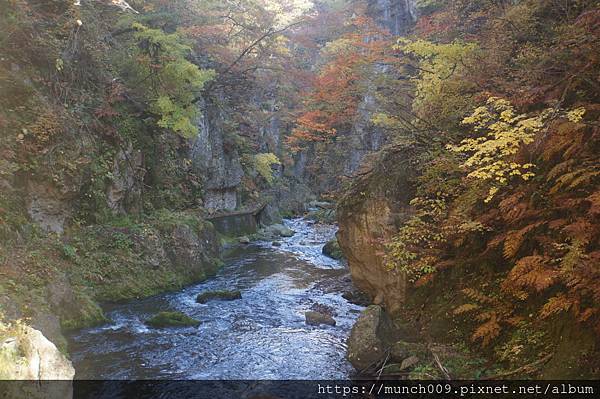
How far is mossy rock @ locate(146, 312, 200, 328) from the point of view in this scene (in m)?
10.8

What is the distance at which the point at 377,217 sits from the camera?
1116cm

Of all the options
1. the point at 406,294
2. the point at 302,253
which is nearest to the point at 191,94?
the point at 302,253

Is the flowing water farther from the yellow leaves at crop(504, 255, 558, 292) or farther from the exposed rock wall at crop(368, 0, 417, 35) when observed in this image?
the exposed rock wall at crop(368, 0, 417, 35)

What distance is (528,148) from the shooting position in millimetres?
7621

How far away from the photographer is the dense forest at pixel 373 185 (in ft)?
22.2

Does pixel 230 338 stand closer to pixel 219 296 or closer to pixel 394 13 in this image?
pixel 219 296

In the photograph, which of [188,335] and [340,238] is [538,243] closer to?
[340,238]

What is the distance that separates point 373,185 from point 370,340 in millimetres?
4422

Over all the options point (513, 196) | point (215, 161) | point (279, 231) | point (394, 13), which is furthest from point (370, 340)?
point (394, 13)

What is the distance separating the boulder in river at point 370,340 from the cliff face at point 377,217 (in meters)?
1.49

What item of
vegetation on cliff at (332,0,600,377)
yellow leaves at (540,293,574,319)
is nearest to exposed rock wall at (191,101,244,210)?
vegetation on cliff at (332,0,600,377)

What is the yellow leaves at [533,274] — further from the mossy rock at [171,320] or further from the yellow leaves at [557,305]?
the mossy rock at [171,320]

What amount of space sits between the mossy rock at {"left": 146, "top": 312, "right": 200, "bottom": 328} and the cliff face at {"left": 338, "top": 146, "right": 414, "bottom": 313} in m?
4.86

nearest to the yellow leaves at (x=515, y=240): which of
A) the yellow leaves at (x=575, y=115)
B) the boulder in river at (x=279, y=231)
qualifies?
the yellow leaves at (x=575, y=115)
